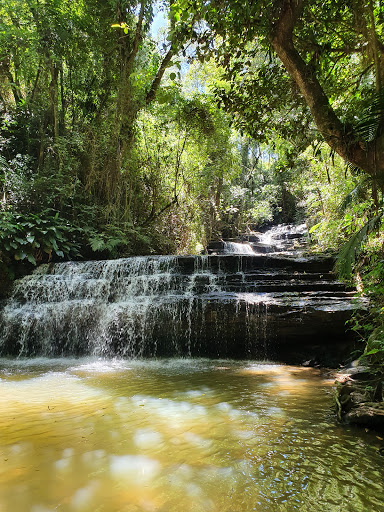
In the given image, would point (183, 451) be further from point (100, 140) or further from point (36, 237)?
point (100, 140)

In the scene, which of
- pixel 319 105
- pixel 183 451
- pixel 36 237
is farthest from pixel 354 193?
pixel 36 237

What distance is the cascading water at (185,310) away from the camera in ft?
21.0

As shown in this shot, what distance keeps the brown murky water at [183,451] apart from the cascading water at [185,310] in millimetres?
2256

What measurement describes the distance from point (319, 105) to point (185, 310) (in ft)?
15.4

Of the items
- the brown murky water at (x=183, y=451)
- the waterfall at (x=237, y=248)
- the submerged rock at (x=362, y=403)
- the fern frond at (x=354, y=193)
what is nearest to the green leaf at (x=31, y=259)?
the brown murky water at (x=183, y=451)

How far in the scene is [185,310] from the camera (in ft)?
22.6

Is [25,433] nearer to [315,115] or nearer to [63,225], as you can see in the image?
[315,115]

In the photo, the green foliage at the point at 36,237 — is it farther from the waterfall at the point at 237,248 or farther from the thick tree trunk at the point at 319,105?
the waterfall at the point at 237,248

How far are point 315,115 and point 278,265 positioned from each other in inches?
190

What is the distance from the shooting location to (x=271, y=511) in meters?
1.60

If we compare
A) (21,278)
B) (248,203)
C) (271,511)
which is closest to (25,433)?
(271,511)

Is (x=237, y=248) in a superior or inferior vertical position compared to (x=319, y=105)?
inferior

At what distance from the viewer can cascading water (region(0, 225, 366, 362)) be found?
6410 millimetres

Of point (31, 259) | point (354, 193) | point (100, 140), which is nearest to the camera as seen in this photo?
point (354, 193)
